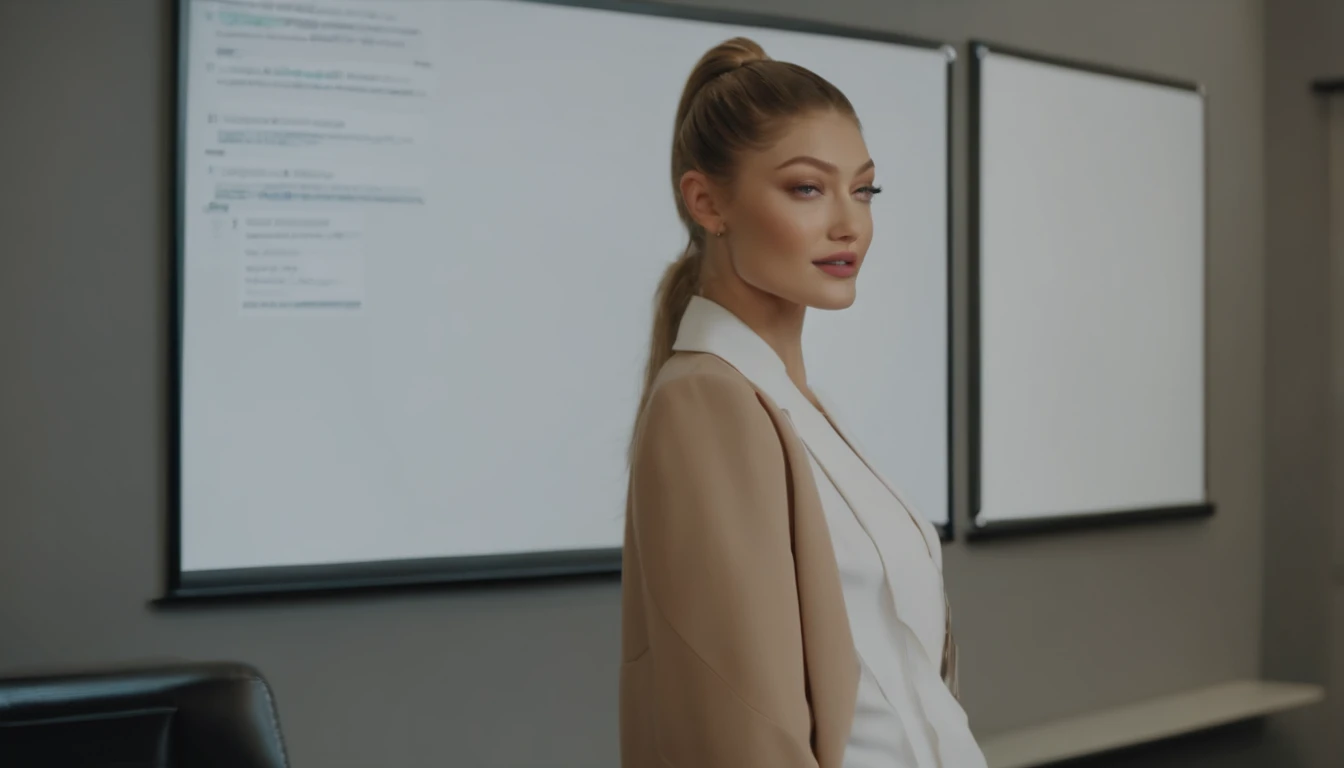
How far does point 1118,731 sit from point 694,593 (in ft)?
8.23

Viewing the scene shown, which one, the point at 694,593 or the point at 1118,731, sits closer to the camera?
the point at 694,593

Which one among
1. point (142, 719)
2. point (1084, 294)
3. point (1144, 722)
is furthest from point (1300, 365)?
point (142, 719)

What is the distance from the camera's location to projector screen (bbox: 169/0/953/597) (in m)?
2.20

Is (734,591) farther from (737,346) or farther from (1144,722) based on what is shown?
(1144,722)

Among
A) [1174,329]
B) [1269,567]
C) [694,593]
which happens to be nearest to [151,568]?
[694,593]

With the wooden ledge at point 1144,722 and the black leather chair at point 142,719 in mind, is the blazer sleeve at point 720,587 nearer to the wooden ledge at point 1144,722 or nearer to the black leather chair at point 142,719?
the black leather chair at point 142,719

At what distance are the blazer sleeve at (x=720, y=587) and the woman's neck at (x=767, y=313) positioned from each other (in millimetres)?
146

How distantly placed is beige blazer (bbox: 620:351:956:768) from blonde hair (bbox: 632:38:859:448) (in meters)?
0.11

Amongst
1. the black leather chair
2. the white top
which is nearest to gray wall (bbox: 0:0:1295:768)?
the black leather chair

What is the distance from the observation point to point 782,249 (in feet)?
3.94

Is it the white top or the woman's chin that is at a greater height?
the woman's chin

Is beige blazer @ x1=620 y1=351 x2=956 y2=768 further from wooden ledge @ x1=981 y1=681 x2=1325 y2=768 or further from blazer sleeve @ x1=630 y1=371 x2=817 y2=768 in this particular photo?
wooden ledge @ x1=981 y1=681 x2=1325 y2=768

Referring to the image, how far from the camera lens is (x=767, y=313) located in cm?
125

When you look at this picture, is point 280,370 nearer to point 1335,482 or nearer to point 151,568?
point 151,568
